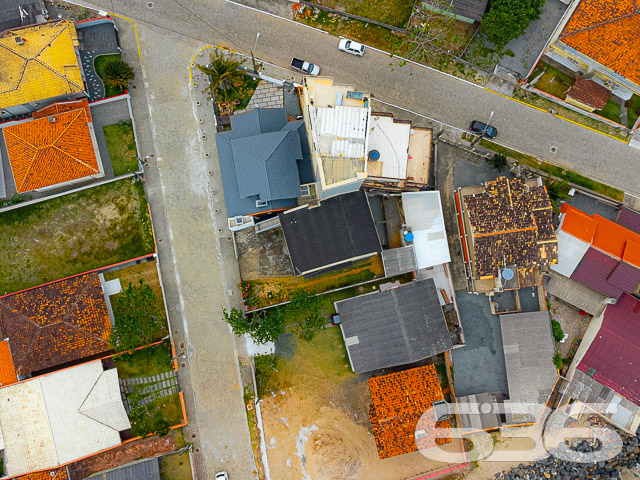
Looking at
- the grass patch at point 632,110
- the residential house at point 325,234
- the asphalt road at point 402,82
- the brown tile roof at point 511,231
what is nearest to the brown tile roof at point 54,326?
the residential house at point 325,234

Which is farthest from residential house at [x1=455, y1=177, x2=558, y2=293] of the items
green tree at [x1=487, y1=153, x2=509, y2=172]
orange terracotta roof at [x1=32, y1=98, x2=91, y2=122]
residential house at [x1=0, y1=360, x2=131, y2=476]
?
orange terracotta roof at [x1=32, y1=98, x2=91, y2=122]

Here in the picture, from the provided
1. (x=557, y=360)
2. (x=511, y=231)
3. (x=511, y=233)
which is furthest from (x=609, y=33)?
(x=557, y=360)

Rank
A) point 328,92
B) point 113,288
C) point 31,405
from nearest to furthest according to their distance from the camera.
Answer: point 328,92
point 31,405
point 113,288

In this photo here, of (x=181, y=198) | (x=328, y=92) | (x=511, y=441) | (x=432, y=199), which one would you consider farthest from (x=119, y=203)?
(x=511, y=441)

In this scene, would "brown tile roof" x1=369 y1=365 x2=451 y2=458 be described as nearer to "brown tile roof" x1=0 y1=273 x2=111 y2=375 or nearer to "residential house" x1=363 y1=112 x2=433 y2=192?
"residential house" x1=363 y1=112 x2=433 y2=192

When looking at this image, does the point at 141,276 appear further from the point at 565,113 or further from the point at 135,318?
the point at 565,113

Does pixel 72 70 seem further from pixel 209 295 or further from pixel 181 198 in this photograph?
pixel 209 295
